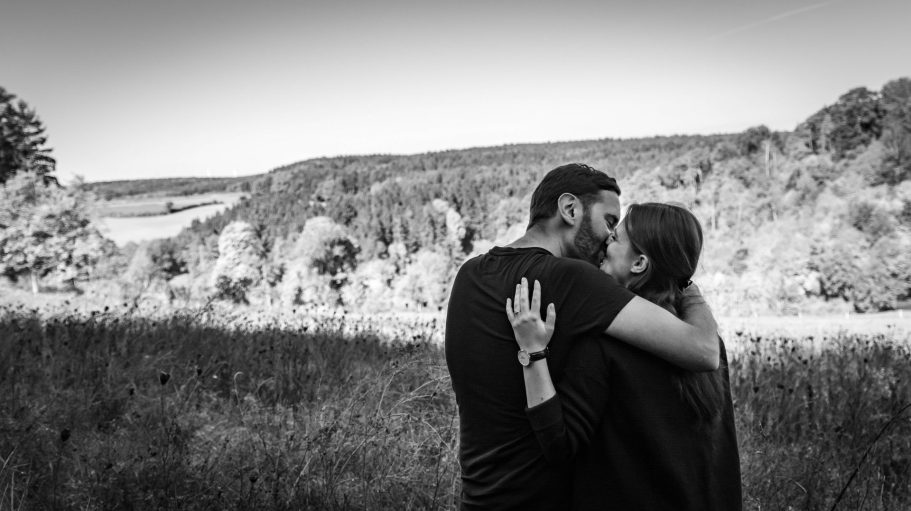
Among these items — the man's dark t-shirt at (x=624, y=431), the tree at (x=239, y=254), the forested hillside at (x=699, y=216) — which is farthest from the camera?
the tree at (x=239, y=254)

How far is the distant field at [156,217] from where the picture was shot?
125250 mm

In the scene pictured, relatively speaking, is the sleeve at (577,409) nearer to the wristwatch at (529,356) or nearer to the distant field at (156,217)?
the wristwatch at (529,356)

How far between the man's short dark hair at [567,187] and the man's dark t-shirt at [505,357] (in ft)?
0.82

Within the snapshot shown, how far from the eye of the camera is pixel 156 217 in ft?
463

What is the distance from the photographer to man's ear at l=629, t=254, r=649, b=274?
2236 millimetres

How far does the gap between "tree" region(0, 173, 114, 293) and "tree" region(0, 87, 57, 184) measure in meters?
7.96

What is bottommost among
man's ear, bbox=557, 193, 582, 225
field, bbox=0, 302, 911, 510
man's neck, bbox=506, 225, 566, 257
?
field, bbox=0, 302, 911, 510

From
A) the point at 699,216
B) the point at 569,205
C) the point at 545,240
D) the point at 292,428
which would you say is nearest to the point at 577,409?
the point at 545,240

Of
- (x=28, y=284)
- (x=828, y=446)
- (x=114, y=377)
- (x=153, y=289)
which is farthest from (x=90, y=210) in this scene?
(x=828, y=446)

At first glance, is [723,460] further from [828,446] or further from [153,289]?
[153,289]

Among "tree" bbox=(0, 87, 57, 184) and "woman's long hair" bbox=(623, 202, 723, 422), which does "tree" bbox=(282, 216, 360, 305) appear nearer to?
"tree" bbox=(0, 87, 57, 184)

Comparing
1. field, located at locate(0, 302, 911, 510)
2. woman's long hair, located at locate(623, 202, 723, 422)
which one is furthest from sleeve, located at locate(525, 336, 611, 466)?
field, located at locate(0, 302, 911, 510)

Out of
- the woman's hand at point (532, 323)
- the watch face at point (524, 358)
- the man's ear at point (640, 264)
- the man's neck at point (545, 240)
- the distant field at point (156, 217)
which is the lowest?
the distant field at point (156, 217)

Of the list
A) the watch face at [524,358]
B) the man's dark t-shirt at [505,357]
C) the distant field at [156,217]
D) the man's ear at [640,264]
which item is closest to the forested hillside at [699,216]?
the man's dark t-shirt at [505,357]
